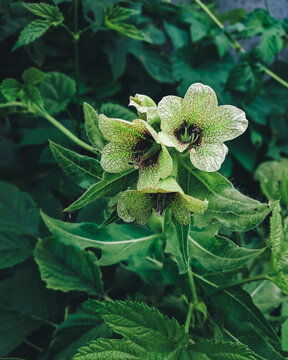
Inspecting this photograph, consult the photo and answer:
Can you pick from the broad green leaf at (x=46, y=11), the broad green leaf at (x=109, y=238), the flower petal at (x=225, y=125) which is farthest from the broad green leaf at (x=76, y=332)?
the broad green leaf at (x=46, y=11)

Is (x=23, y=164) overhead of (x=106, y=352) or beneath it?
beneath

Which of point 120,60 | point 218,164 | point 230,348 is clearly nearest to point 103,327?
point 230,348

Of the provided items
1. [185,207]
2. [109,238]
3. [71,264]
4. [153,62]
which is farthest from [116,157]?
[153,62]

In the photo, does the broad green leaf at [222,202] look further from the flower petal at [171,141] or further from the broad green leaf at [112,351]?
the broad green leaf at [112,351]

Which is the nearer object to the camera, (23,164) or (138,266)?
(138,266)

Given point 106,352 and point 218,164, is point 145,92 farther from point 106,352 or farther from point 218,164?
point 106,352
